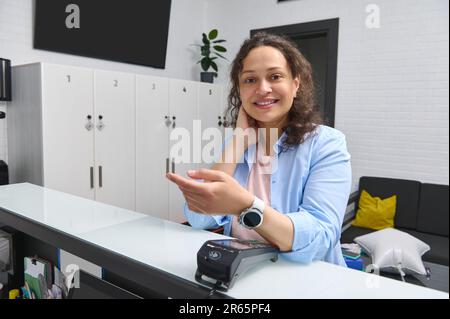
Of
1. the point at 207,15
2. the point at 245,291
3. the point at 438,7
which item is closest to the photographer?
the point at 245,291

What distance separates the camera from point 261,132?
1.43 meters

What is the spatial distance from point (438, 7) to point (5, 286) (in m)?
4.06

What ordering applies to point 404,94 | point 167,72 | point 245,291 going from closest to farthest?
point 245,291, point 404,94, point 167,72

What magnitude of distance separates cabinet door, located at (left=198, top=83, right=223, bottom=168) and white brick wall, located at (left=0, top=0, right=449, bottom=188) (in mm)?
704

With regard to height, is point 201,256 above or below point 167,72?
below

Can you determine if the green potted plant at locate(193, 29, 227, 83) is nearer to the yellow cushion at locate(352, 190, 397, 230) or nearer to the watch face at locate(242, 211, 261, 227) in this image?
the yellow cushion at locate(352, 190, 397, 230)

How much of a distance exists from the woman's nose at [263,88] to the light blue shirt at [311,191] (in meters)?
0.18

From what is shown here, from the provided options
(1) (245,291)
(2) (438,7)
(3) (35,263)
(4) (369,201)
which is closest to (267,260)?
(1) (245,291)

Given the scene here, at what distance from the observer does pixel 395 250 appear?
264 centimetres

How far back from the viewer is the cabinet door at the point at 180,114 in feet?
13.2

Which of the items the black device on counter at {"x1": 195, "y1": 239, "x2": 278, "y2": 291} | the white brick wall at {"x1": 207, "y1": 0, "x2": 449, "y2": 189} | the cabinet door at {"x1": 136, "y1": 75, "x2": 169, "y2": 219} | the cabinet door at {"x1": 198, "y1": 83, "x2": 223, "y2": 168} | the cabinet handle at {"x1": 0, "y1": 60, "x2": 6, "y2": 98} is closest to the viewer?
the black device on counter at {"x1": 195, "y1": 239, "x2": 278, "y2": 291}

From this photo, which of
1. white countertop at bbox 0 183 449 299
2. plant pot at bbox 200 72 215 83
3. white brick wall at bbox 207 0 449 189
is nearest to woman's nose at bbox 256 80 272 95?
white countertop at bbox 0 183 449 299

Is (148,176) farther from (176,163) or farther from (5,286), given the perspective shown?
(5,286)

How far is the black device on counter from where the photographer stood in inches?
29.7
